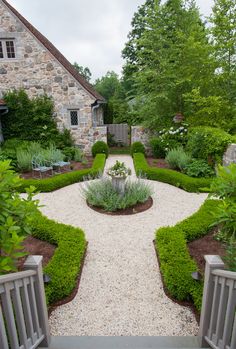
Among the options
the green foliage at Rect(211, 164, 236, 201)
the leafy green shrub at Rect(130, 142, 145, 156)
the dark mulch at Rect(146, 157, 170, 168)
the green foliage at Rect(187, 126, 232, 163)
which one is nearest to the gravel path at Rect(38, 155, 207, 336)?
the green foliage at Rect(211, 164, 236, 201)

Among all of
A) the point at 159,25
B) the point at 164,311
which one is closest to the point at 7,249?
the point at 164,311

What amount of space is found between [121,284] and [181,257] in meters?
1.01

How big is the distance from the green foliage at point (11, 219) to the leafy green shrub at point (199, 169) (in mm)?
6729

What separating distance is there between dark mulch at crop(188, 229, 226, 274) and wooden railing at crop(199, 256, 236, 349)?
55.6 inches

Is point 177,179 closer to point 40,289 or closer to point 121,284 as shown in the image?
point 121,284

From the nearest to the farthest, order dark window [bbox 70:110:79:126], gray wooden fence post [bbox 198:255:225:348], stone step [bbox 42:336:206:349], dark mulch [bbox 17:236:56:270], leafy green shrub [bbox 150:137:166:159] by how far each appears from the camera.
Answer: gray wooden fence post [bbox 198:255:225:348] → stone step [bbox 42:336:206:349] → dark mulch [bbox 17:236:56:270] → leafy green shrub [bbox 150:137:166:159] → dark window [bbox 70:110:79:126]

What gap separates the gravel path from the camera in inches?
114

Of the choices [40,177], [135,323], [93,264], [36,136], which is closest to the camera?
[135,323]

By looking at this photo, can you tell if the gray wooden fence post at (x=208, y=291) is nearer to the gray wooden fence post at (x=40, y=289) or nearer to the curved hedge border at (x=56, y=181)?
the gray wooden fence post at (x=40, y=289)

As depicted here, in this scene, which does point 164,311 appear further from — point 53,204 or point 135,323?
point 53,204

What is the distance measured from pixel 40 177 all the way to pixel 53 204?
89.5 inches

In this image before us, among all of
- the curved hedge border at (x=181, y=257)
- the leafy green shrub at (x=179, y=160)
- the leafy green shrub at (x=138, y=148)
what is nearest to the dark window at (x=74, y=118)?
A: the leafy green shrub at (x=138, y=148)

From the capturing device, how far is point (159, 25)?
1152cm

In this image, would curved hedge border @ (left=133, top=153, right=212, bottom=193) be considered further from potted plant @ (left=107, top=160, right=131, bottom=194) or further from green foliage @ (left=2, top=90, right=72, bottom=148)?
green foliage @ (left=2, top=90, right=72, bottom=148)
